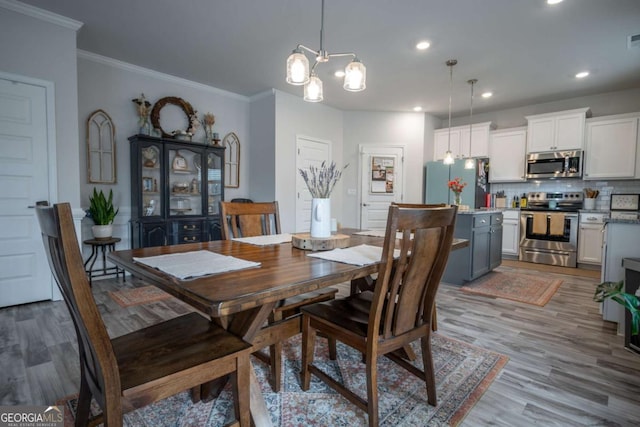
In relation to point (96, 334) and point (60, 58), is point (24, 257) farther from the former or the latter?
point (96, 334)

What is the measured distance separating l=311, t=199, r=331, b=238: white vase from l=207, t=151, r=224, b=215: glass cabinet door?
9.85ft

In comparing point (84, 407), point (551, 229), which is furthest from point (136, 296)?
point (551, 229)

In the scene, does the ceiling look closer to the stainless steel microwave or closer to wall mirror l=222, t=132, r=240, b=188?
wall mirror l=222, t=132, r=240, b=188

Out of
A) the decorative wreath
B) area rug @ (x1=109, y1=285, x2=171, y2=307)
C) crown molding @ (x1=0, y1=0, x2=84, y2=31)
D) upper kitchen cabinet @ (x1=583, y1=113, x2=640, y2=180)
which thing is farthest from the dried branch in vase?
upper kitchen cabinet @ (x1=583, y1=113, x2=640, y2=180)

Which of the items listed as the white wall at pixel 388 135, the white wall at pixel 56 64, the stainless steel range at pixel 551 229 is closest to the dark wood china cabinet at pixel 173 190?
the white wall at pixel 56 64

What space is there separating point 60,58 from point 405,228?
363cm

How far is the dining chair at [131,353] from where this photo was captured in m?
0.84

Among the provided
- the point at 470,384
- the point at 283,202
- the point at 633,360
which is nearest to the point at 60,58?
the point at 283,202

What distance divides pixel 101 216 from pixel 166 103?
5.61 ft

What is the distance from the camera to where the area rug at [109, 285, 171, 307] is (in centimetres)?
300

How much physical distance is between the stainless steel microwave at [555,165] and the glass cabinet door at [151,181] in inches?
222

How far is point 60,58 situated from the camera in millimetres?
2982

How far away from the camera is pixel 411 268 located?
132 cm

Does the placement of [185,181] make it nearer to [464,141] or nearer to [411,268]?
[411,268]
